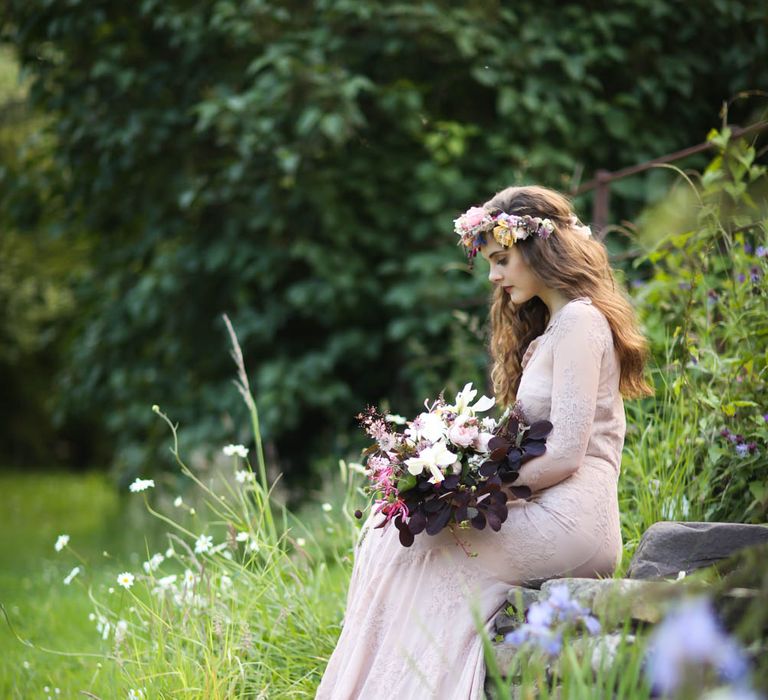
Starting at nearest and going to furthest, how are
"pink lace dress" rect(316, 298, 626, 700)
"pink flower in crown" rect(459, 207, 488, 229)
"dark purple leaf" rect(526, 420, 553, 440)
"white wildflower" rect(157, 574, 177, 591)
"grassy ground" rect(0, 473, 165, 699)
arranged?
"pink lace dress" rect(316, 298, 626, 700) → "dark purple leaf" rect(526, 420, 553, 440) → "pink flower in crown" rect(459, 207, 488, 229) → "white wildflower" rect(157, 574, 177, 591) → "grassy ground" rect(0, 473, 165, 699)

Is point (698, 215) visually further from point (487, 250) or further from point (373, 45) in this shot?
point (373, 45)

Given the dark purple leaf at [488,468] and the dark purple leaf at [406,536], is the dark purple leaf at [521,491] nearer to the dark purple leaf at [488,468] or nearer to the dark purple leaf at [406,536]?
the dark purple leaf at [488,468]

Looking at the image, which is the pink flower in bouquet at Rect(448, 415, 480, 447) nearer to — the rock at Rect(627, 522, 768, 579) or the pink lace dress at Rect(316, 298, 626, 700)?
the pink lace dress at Rect(316, 298, 626, 700)

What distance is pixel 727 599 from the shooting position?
5.93 ft

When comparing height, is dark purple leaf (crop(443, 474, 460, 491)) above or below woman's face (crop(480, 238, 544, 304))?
below

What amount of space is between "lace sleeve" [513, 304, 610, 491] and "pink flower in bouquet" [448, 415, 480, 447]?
182 mm

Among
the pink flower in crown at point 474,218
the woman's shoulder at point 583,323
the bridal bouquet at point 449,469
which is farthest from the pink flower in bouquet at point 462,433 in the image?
the pink flower in crown at point 474,218

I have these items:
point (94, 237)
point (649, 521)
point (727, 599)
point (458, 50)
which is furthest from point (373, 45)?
point (727, 599)

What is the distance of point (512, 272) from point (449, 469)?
75cm

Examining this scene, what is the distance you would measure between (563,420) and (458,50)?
4097 millimetres

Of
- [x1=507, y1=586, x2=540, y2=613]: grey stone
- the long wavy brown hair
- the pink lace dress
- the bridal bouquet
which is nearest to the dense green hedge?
the long wavy brown hair

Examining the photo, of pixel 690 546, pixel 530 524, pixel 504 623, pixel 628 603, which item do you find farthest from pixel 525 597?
pixel 628 603

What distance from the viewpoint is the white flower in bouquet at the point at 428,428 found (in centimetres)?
254

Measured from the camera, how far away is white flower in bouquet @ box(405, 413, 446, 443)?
8.34 ft
